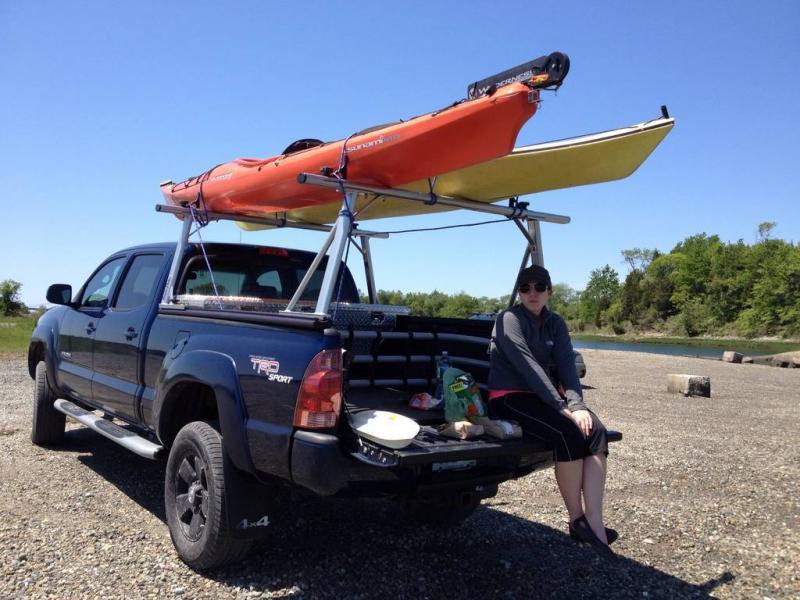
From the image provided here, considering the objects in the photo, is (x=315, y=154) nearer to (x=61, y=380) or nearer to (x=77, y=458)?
(x=61, y=380)

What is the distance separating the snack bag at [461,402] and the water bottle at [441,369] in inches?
14.7

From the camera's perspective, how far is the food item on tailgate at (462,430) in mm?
3422

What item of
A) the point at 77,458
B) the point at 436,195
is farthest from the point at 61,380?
the point at 436,195

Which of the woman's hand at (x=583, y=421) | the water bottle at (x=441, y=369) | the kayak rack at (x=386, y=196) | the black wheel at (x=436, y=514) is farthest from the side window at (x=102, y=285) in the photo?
the woman's hand at (x=583, y=421)

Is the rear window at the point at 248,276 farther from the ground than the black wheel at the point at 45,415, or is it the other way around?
the rear window at the point at 248,276

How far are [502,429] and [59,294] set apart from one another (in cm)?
440

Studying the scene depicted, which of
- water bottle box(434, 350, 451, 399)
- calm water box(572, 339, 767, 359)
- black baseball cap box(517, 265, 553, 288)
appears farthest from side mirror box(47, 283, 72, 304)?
calm water box(572, 339, 767, 359)

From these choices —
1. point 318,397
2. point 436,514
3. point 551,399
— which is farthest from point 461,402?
point 436,514

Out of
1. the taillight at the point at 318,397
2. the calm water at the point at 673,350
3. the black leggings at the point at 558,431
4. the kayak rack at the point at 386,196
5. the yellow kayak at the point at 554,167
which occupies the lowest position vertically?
the calm water at the point at 673,350

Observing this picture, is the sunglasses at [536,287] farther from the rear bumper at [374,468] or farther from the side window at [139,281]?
the side window at [139,281]

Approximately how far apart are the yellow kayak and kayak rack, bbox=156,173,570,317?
113 millimetres

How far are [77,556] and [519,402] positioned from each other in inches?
108

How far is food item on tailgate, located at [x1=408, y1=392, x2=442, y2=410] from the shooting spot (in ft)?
13.3

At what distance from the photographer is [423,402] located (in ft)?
13.4
